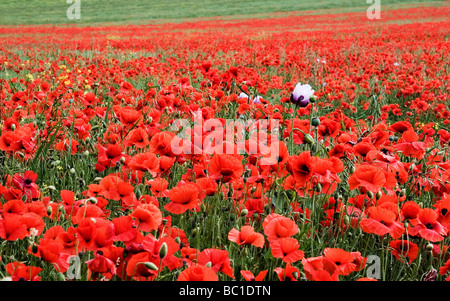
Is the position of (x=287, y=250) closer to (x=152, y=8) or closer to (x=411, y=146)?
(x=411, y=146)

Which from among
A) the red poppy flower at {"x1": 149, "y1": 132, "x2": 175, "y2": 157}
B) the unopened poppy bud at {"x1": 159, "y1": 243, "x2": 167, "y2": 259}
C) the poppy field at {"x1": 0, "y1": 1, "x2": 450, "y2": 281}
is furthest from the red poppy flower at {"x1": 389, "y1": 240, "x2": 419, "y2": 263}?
the red poppy flower at {"x1": 149, "y1": 132, "x2": 175, "y2": 157}

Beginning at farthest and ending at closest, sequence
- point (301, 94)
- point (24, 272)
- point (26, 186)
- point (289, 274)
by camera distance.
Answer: point (301, 94)
point (26, 186)
point (289, 274)
point (24, 272)

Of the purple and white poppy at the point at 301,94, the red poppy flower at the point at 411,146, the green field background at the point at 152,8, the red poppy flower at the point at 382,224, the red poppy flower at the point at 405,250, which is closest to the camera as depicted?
the red poppy flower at the point at 382,224

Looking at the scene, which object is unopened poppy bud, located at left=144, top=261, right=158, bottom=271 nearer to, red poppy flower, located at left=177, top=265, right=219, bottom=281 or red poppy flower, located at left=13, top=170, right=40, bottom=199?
red poppy flower, located at left=177, top=265, right=219, bottom=281

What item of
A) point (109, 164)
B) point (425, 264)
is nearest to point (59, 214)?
point (109, 164)

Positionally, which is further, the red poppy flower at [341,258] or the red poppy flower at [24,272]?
the red poppy flower at [341,258]

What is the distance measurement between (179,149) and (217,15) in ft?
109

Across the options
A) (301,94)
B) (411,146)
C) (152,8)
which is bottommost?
(411,146)

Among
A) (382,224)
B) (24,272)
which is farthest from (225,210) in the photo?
(24,272)

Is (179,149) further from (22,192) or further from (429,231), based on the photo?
(429,231)

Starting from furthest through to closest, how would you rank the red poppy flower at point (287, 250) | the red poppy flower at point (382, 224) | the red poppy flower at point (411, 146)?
the red poppy flower at point (411, 146)
the red poppy flower at point (382, 224)
the red poppy flower at point (287, 250)

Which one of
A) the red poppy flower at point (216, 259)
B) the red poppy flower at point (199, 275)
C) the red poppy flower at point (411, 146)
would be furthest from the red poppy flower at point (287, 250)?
the red poppy flower at point (411, 146)

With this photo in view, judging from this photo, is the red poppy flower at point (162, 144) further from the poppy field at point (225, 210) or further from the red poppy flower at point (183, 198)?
the red poppy flower at point (183, 198)

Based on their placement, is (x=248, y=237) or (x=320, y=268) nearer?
(x=320, y=268)
